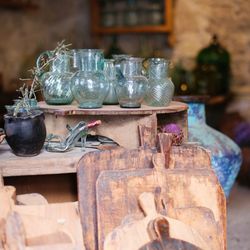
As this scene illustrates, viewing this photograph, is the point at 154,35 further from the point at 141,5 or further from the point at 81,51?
the point at 81,51

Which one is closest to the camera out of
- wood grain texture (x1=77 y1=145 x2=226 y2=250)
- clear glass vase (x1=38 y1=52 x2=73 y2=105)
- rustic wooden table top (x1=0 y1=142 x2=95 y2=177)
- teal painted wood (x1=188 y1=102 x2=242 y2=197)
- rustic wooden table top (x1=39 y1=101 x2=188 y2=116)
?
wood grain texture (x1=77 y1=145 x2=226 y2=250)

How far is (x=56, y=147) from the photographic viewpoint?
1741mm

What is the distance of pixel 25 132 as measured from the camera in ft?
5.36

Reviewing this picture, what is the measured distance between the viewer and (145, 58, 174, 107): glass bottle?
1890 mm

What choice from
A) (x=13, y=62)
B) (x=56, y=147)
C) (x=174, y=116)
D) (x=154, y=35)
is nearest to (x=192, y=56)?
(x=154, y=35)

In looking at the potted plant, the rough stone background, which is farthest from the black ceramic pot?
the rough stone background

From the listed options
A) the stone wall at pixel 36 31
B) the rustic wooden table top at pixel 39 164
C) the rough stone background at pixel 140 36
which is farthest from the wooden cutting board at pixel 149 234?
the stone wall at pixel 36 31

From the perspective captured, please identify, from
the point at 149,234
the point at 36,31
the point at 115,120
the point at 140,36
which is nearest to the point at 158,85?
the point at 115,120

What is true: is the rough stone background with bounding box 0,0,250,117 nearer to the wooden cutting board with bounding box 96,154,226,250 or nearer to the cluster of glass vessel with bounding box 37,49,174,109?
the cluster of glass vessel with bounding box 37,49,174,109

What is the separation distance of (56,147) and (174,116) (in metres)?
0.50

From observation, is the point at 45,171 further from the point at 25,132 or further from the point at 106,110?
the point at 106,110

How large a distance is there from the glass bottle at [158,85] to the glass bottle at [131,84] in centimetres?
5

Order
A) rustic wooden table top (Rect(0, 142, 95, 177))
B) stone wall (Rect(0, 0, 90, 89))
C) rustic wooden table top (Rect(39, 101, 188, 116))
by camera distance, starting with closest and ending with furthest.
Result: rustic wooden table top (Rect(0, 142, 95, 177)) < rustic wooden table top (Rect(39, 101, 188, 116)) < stone wall (Rect(0, 0, 90, 89))

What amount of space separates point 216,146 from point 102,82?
4.20 ft
